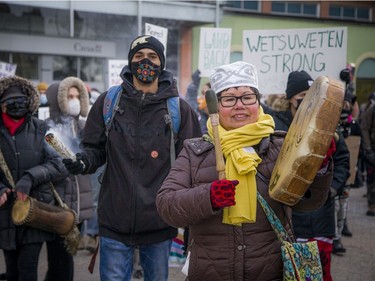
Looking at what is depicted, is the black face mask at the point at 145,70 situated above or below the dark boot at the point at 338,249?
above

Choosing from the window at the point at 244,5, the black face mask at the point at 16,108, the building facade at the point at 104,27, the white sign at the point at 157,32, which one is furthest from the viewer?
the window at the point at 244,5

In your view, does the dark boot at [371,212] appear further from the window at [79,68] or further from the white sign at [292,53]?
the window at [79,68]

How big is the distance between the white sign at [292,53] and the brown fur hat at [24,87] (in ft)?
9.42

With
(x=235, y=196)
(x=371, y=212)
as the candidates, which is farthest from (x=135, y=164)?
(x=371, y=212)

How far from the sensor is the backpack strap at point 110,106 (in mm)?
3551

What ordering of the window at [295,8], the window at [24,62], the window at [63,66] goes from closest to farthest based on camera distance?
the window at [24,62] < the window at [63,66] < the window at [295,8]

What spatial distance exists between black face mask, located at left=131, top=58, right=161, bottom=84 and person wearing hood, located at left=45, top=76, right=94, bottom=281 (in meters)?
1.41

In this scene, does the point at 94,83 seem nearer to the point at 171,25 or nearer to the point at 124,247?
the point at 171,25

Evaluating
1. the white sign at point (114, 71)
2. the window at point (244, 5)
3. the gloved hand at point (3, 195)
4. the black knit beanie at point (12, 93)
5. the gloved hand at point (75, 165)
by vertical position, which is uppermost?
the window at point (244, 5)

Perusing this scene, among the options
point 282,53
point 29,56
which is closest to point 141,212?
point 282,53

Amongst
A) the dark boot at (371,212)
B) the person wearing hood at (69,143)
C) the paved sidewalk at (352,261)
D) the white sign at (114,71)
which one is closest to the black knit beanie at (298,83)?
the person wearing hood at (69,143)

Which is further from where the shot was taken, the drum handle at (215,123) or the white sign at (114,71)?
the white sign at (114,71)

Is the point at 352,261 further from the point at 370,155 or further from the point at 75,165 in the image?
the point at 75,165

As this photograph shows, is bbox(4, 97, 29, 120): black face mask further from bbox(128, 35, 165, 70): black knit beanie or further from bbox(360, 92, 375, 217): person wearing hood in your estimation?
bbox(360, 92, 375, 217): person wearing hood
